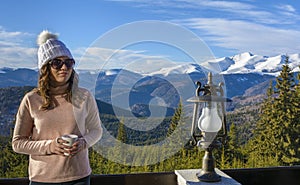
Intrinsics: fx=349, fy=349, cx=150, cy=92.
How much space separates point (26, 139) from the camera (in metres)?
1.52

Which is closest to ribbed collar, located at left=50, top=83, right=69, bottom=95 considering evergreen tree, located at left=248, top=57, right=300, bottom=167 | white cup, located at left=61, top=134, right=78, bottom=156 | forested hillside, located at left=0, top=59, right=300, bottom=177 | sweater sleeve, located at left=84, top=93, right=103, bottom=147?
sweater sleeve, located at left=84, top=93, right=103, bottom=147

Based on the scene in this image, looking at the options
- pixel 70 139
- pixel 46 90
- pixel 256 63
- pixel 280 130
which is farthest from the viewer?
pixel 256 63

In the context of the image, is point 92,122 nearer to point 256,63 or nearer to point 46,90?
point 46,90

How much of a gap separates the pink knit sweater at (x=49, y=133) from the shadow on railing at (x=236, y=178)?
2.77ft

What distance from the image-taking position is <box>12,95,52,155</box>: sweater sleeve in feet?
4.87

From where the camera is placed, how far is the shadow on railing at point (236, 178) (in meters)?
2.40

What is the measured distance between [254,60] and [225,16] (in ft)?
1.69

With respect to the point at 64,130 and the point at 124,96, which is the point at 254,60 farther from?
the point at 64,130

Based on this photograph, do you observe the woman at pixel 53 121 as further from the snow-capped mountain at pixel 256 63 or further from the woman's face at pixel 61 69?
the snow-capped mountain at pixel 256 63

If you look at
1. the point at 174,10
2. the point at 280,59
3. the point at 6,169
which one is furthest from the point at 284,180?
the point at 6,169

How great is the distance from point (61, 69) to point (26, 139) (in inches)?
13.4

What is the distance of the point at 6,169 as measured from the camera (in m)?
2.50

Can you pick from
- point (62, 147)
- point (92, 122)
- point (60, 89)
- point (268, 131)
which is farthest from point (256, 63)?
point (62, 147)

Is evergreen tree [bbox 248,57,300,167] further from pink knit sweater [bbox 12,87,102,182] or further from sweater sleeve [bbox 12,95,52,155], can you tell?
sweater sleeve [bbox 12,95,52,155]
